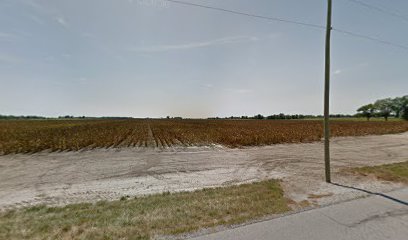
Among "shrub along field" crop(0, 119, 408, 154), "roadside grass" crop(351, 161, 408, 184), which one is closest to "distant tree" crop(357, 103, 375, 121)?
"shrub along field" crop(0, 119, 408, 154)

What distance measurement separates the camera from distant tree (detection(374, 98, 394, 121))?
103400 mm

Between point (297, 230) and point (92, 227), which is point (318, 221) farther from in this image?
point (92, 227)

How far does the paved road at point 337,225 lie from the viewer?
11.7ft

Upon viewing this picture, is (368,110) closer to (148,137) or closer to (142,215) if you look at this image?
(148,137)

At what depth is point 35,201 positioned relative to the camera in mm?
6074

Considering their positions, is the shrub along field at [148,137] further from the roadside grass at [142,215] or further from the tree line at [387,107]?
the tree line at [387,107]

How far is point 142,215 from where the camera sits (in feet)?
15.2

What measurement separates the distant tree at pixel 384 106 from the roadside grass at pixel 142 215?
12520 cm

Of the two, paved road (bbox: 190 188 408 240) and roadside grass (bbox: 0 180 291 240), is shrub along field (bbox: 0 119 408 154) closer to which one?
roadside grass (bbox: 0 180 291 240)

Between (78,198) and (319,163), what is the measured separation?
11000 mm

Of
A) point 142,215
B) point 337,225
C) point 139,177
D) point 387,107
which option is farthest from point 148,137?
point 387,107

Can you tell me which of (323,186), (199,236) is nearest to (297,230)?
(199,236)

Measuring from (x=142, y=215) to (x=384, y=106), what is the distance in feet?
447

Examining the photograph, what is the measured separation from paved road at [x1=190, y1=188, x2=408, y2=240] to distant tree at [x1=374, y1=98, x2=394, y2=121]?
124 m
